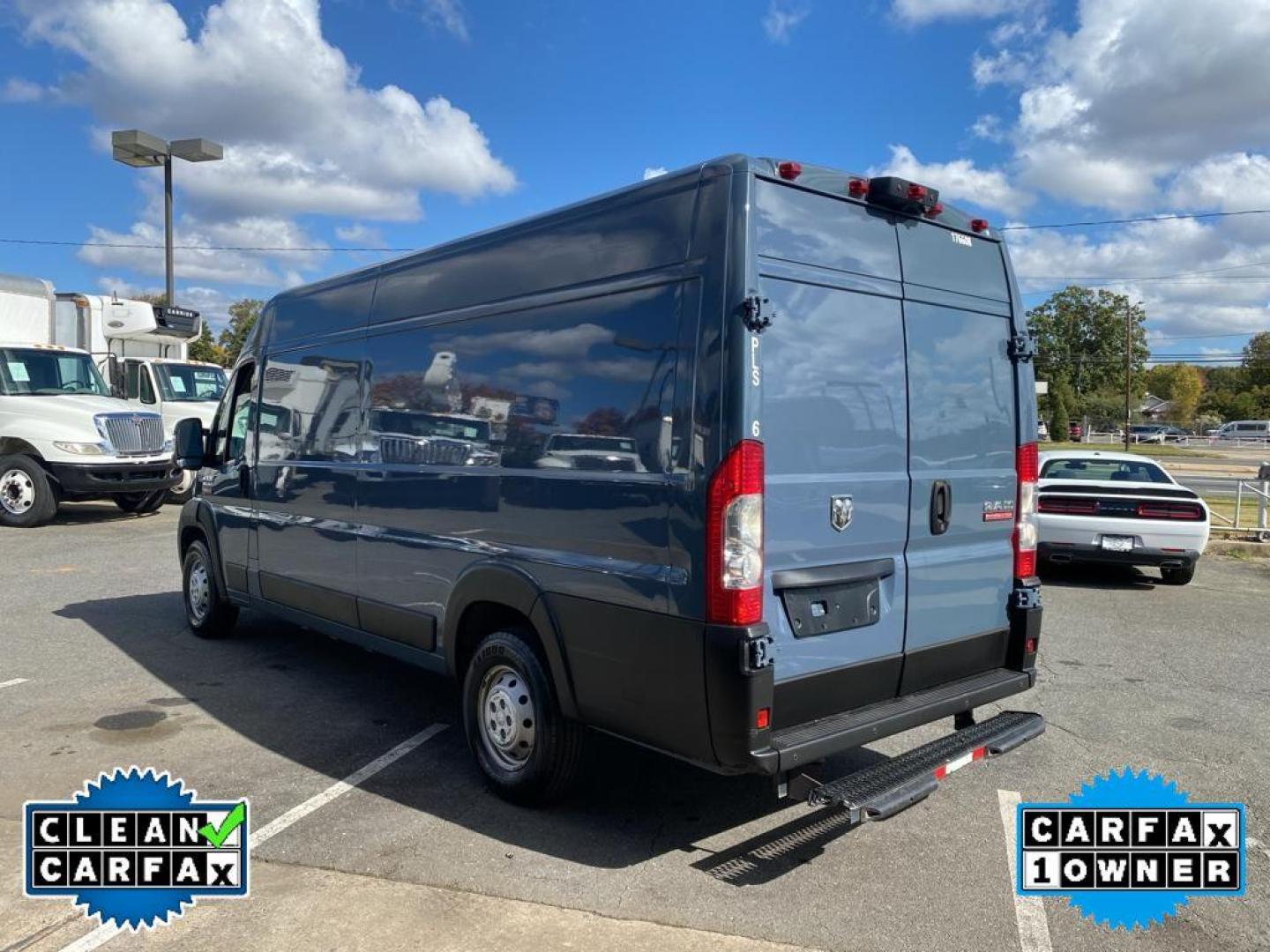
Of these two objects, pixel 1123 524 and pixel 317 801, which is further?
pixel 1123 524

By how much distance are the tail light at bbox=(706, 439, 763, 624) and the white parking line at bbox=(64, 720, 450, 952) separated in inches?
87.1

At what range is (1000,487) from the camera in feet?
15.5

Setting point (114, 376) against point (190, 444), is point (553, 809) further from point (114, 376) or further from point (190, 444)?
point (114, 376)

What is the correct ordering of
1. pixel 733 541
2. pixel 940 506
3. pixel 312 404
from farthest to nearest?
1. pixel 312 404
2. pixel 940 506
3. pixel 733 541

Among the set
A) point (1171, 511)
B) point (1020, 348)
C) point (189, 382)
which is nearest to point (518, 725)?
point (1020, 348)

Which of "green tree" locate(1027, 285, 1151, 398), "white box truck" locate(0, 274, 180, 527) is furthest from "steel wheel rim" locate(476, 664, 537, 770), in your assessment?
"green tree" locate(1027, 285, 1151, 398)

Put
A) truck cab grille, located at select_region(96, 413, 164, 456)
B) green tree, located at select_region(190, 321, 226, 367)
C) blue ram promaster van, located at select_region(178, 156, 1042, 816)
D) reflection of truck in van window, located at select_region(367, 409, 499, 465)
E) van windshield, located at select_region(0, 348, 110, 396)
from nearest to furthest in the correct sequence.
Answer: blue ram promaster van, located at select_region(178, 156, 1042, 816) → reflection of truck in van window, located at select_region(367, 409, 499, 465) → truck cab grille, located at select_region(96, 413, 164, 456) → van windshield, located at select_region(0, 348, 110, 396) → green tree, located at select_region(190, 321, 226, 367)

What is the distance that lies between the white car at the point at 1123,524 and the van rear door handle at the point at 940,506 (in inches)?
251

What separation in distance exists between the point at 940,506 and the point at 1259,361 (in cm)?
11908

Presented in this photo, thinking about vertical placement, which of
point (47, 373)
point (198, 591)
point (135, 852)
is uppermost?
point (47, 373)

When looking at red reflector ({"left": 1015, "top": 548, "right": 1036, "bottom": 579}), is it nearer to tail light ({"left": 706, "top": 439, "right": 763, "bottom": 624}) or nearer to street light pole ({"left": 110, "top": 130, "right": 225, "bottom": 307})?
tail light ({"left": 706, "top": 439, "right": 763, "bottom": 624})

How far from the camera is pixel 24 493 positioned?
14492 mm

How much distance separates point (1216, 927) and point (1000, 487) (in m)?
2.02

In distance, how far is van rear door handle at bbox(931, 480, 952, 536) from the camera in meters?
4.34
